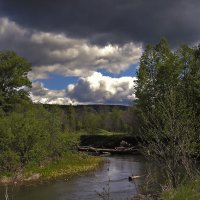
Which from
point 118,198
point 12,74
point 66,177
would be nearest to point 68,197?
point 118,198

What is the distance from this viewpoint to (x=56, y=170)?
38344mm

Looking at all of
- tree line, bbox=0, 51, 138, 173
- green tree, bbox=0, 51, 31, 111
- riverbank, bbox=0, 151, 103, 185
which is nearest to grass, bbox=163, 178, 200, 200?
riverbank, bbox=0, 151, 103, 185

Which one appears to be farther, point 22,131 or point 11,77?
point 11,77

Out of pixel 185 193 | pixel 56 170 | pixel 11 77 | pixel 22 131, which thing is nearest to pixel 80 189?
pixel 56 170

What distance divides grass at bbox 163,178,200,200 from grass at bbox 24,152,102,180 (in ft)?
68.1

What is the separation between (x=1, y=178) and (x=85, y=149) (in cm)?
3899

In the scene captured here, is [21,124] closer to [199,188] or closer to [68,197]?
[68,197]

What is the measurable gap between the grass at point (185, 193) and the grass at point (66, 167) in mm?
20767

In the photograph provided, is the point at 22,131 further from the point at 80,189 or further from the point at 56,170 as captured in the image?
the point at 80,189

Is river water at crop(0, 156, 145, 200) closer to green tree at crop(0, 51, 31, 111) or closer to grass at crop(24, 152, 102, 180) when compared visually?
grass at crop(24, 152, 102, 180)

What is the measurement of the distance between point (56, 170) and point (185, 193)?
24.3 m

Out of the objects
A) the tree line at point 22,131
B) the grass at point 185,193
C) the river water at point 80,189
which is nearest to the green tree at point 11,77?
the tree line at point 22,131

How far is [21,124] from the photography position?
38031mm

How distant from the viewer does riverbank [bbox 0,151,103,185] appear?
34.5 meters
